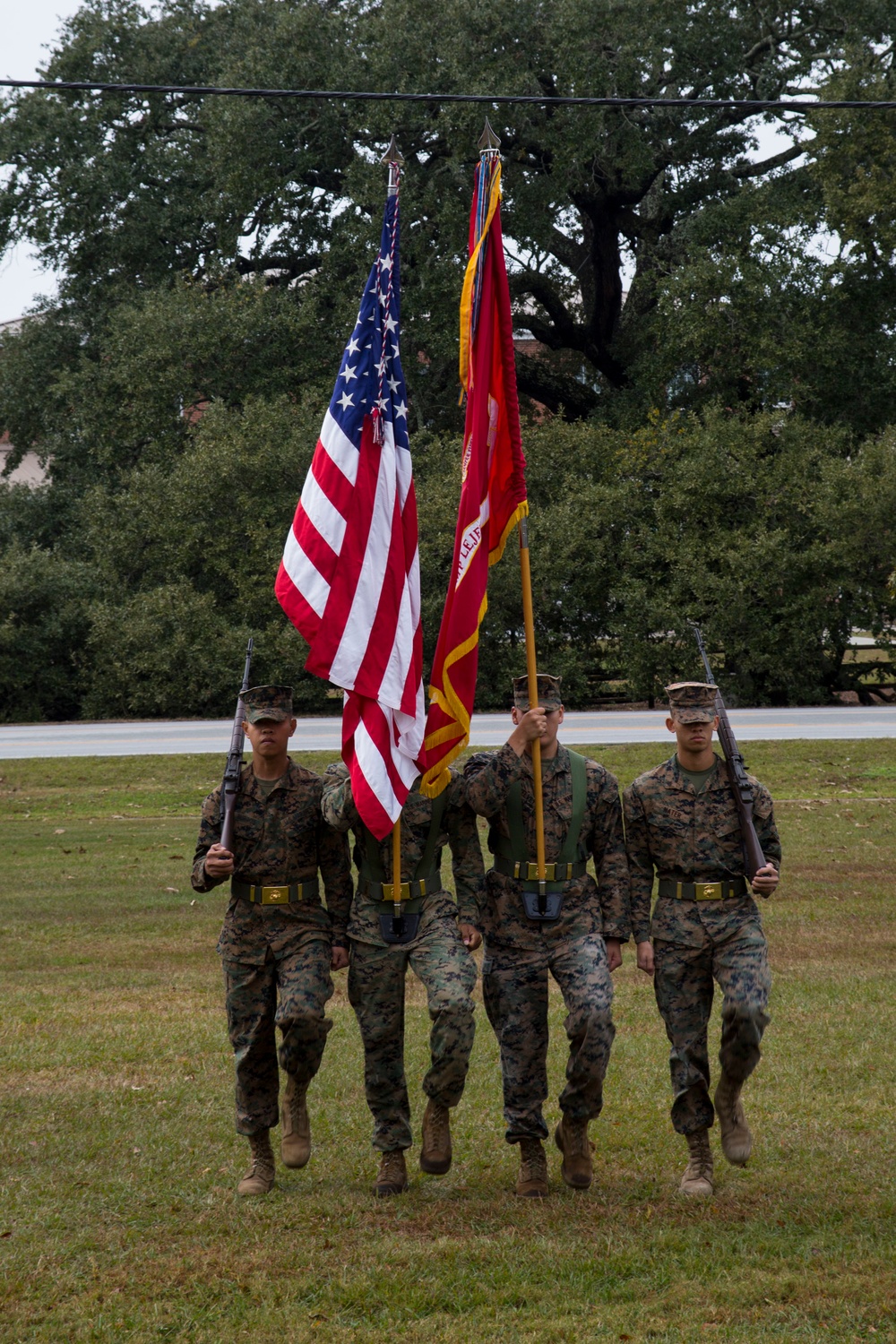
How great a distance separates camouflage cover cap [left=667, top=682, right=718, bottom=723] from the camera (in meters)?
6.74

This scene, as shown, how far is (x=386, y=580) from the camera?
24.1 ft

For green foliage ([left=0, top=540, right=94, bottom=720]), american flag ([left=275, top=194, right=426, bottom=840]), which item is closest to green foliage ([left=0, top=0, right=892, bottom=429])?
green foliage ([left=0, top=540, right=94, bottom=720])

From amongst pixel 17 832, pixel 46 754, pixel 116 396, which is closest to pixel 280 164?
pixel 116 396

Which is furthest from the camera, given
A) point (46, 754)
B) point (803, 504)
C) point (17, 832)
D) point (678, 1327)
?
point (803, 504)

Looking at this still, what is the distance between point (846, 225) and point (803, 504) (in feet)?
22.4

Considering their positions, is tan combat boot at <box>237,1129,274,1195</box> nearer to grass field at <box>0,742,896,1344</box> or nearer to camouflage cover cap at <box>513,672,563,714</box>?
grass field at <box>0,742,896,1344</box>

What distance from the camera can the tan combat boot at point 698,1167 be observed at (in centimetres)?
637

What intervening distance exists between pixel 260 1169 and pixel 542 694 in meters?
2.63

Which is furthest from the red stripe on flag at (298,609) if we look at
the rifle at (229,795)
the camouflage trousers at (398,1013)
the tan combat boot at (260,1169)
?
the tan combat boot at (260,1169)

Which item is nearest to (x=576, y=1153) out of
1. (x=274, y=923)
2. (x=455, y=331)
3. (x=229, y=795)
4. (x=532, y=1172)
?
(x=532, y=1172)

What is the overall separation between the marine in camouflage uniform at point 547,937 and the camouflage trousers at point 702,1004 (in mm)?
280

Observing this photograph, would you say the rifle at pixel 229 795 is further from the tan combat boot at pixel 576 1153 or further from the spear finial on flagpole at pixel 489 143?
the spear finial on flagpole at pixel 489 143

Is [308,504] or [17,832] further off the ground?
[308,504]

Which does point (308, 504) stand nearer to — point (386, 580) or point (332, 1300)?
point (386, 580)
